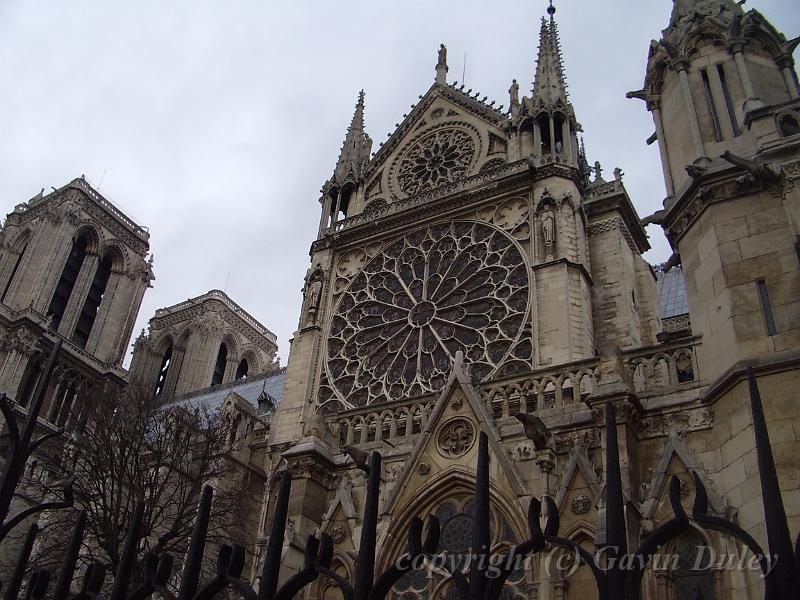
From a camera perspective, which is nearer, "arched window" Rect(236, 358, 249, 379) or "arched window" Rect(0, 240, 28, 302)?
"arched window" Rect(0, 240, 28, 302)

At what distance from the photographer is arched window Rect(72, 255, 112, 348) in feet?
141

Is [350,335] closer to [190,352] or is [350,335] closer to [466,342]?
[466,342]

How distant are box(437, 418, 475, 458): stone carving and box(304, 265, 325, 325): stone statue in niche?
34.8 ft

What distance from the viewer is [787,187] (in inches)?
340

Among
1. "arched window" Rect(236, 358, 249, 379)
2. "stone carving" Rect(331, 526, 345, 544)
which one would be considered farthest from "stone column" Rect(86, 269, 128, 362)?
"stone carving" Rect(331, 526, 345, 544)

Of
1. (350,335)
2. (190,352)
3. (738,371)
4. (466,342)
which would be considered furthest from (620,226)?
(190,352)

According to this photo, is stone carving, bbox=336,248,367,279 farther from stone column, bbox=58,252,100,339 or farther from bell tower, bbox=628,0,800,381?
stone column, bbox=58,252,100,339

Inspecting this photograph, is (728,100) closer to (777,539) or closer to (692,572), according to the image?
(692,572)

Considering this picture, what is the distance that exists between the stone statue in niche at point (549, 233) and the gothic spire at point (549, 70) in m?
4.55

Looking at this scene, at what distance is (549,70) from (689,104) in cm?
1383

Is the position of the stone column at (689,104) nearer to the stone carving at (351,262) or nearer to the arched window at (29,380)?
the stone carving at (351,262)

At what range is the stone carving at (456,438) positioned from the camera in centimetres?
1130

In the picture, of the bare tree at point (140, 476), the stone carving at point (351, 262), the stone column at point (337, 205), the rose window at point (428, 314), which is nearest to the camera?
the bare tree at point (140, 476)

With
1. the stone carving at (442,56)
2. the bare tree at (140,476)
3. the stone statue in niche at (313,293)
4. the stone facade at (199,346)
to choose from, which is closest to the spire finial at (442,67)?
the stone carving at (442,56)
